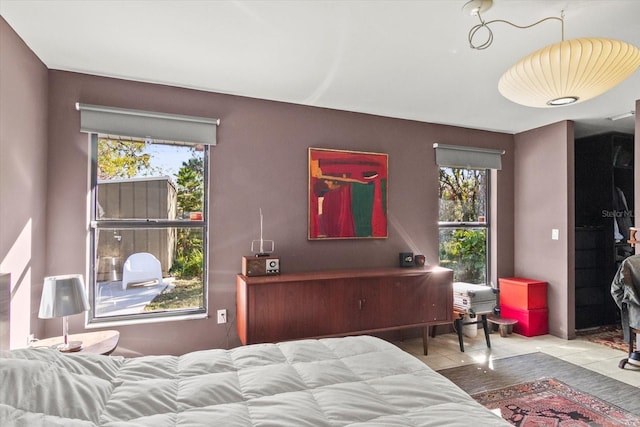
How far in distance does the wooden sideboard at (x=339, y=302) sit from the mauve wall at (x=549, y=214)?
1.44 metres

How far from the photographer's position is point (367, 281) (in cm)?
311

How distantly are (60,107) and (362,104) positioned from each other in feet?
8.17

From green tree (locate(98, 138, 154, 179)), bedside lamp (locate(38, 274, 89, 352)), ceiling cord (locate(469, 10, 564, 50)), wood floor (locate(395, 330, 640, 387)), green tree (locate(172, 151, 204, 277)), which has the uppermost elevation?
ceiling cord (locate(469, 10, 564, 50))

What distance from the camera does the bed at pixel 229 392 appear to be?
1093 millimetres

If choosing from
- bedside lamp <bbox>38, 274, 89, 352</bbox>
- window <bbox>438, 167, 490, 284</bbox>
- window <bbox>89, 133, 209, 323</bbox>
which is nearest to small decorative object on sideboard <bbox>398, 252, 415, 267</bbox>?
window <bbox>438, 167, 490, 284</bbox>

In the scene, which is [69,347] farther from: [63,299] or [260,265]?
[260,265]

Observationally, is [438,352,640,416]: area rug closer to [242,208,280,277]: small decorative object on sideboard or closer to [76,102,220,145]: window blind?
[242,208,280,277]: small decorative object on sideboard

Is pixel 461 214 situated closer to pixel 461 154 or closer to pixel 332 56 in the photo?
pixel 461 154

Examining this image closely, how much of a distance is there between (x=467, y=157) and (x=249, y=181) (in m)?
2.54

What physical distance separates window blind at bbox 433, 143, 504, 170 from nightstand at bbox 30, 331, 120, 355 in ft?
11.4

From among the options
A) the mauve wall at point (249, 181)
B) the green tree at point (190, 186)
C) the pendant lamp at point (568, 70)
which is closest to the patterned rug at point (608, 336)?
the mauve wall at point (249, 181)

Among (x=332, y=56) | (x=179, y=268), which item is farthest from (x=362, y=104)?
(x=179, y=268)

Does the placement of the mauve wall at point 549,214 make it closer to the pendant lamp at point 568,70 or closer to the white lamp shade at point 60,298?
the pendant lamp at point 568,70

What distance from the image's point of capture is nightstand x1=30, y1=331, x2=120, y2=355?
84.6 inches
